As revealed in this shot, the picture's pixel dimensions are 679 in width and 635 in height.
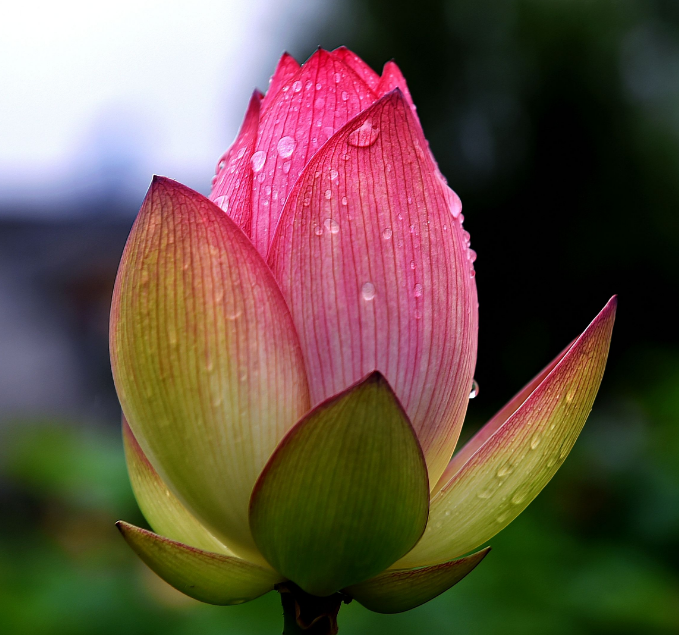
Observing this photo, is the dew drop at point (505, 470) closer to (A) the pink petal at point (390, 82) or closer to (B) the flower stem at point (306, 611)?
(B) the flower stem at point (306, 611)

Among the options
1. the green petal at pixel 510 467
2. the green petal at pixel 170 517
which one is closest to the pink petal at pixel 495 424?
the green petal at pixel 510 467

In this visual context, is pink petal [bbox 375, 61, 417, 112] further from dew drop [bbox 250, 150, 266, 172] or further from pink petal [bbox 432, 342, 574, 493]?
pink petal [bbox 432, 342, 574, 493]

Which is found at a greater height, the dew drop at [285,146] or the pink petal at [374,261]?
the dew drop at [285,146]

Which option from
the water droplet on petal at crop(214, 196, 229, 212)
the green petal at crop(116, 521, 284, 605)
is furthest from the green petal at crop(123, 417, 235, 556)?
the water droplet on petal at crop(214, 196, 229, 212)

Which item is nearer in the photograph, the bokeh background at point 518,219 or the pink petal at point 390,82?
the pink petal at point 390,82

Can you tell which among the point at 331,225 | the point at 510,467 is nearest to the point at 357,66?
the point at 331,225

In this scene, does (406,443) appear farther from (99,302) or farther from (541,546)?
(99,302)
